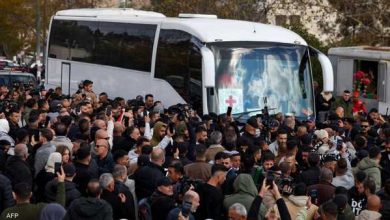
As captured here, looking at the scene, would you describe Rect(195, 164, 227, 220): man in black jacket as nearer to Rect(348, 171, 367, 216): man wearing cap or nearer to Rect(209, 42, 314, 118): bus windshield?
Rect(348, 171, 367, 216): man wearing cap

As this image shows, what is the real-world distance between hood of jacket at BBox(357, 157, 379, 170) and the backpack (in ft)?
11.7

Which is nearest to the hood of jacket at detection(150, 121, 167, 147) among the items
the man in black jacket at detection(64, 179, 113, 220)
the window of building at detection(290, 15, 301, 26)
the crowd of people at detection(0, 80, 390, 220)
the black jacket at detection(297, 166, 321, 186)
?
the crowd of people at detection(0, 80, 390, 220)

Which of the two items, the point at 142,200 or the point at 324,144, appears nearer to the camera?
the point at 142,200

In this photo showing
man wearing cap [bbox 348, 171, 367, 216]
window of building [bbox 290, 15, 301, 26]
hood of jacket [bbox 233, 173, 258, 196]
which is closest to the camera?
hood of jacket [bbox 233, 173, 258, 196]

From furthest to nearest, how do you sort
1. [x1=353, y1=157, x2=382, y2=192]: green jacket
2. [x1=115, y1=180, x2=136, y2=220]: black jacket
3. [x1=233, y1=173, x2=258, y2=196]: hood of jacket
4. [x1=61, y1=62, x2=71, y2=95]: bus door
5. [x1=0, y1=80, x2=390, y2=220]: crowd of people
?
1. [x1=61, y1=62, x2=71, y2=95]: bus door
2. [x1=353, y1=157, x2=382, y2=192]: green jacket
3. [x1=115, y1=180, x2=136, y2=220]: black jacket
4. [x1=233, y1=173, x2=258, y2=196]: hood of jacket
5. [x1=0, y1=80, x2=390, y2=220]: crowd of people

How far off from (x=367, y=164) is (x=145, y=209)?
381 cm

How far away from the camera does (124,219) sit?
10.4 m

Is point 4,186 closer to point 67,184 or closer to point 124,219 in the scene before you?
point 67,184

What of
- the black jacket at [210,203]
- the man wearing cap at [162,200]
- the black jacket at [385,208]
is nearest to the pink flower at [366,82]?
the black jacket at [385,208]

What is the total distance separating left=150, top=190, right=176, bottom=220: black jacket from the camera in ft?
34.6

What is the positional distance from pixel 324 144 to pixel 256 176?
13.2 feet

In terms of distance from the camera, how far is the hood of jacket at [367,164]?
1307 cm

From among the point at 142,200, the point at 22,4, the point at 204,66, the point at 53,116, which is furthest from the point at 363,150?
the point at 22,4

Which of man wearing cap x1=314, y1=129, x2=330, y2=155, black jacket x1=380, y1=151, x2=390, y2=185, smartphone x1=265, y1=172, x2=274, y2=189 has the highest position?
smartphone x1=265, y1=172, x2=274, y2=189
